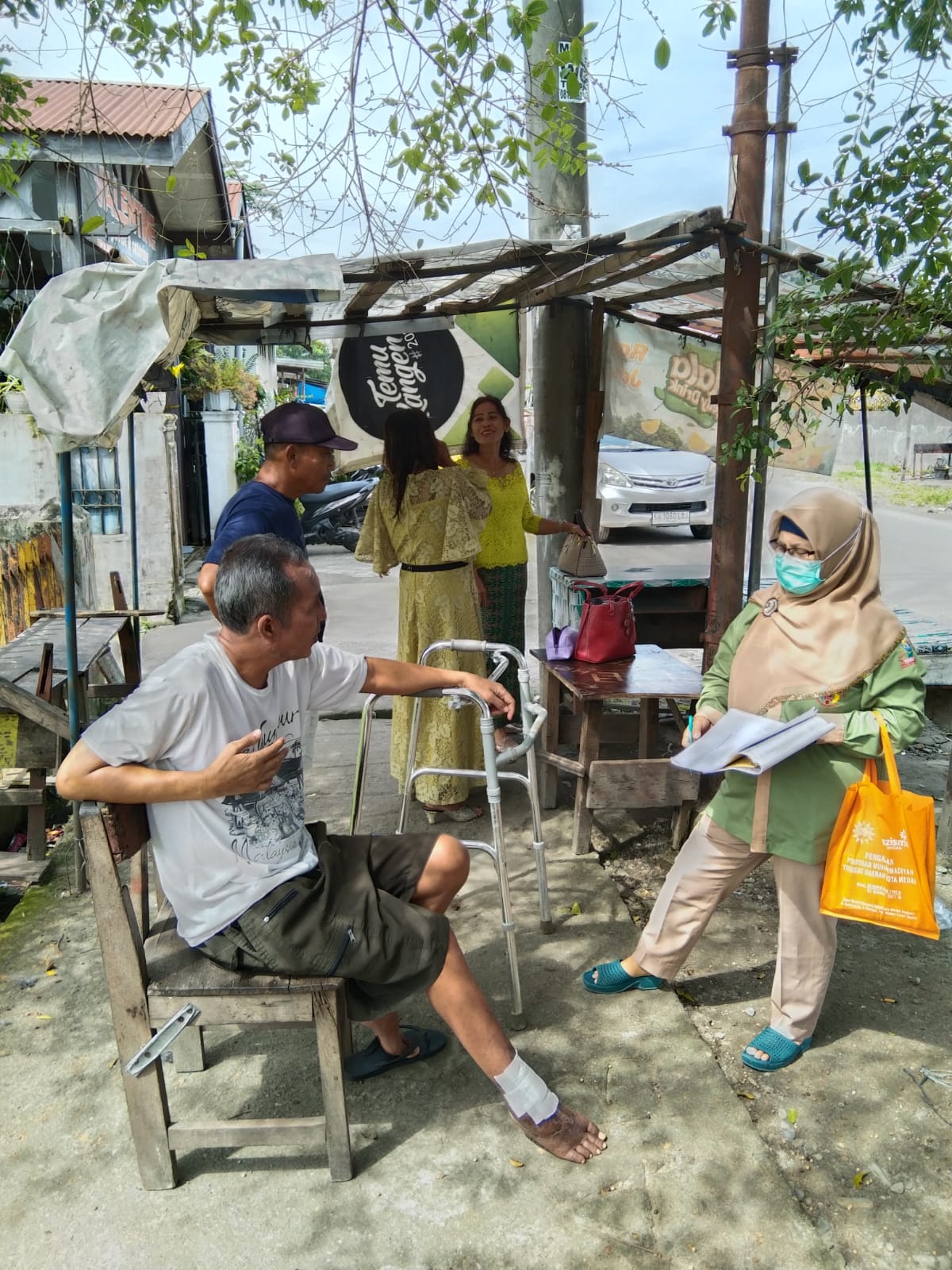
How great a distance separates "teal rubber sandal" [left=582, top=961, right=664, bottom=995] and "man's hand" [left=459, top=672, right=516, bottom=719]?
98cm

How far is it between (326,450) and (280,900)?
5.96 feet

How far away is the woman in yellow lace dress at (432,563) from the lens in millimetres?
4184

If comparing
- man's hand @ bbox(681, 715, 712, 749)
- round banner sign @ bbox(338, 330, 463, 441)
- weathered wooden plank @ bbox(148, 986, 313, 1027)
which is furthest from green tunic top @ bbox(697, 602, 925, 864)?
round banner sign @ bbox(338, 330, 463, 441)

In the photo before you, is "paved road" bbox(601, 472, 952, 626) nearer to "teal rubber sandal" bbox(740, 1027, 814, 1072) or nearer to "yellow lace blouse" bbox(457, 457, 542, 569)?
"yellow lace blouse" bbox(457, 457, 542, 569)

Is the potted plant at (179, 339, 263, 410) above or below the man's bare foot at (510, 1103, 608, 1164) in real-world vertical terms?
above

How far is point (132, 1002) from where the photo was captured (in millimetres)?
2152

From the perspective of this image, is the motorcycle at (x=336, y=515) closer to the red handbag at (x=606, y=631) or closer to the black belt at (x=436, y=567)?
the black belt at (x=436, y=567)

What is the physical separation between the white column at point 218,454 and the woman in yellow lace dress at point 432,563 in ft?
34.5

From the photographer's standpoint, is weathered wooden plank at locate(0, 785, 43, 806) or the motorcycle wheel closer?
weathered wooden plank at locate(0, 785, 43, 806)

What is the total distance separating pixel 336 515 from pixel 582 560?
418 inches

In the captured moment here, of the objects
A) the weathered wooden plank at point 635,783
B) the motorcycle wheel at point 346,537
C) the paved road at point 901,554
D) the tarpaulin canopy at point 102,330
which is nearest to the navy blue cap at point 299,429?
the tarpaulin canopy at point 102,330

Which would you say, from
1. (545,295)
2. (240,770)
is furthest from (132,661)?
(240,770)

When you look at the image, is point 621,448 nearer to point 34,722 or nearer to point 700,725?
point 34,722

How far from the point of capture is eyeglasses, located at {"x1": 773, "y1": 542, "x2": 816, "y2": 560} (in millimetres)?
2582
